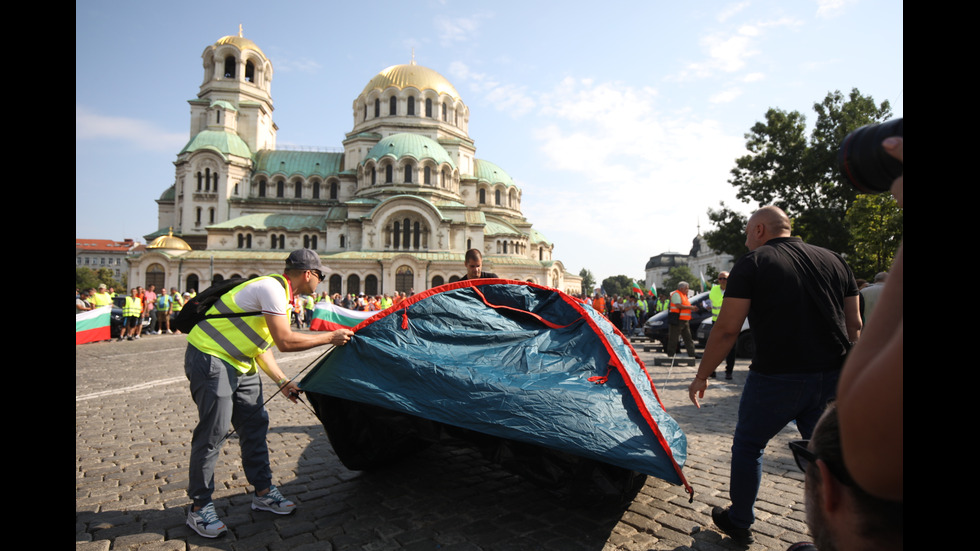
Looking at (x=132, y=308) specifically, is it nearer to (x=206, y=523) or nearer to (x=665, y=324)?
(x=665, y=324)

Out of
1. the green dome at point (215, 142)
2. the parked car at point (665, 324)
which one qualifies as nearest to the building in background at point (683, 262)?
the green dome at point (215, 142)

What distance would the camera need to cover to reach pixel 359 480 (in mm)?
4266

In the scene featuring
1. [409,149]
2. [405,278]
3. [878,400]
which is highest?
[409,149]

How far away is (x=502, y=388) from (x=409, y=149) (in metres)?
47.1

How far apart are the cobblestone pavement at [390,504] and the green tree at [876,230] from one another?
14633mm

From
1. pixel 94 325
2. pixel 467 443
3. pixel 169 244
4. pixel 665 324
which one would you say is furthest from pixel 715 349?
pixel 169 244

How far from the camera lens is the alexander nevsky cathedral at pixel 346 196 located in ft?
144

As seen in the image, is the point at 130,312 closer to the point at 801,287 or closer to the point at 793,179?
the point at 801,287

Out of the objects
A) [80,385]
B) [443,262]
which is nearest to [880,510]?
[80,385]

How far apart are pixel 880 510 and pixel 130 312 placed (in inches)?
823

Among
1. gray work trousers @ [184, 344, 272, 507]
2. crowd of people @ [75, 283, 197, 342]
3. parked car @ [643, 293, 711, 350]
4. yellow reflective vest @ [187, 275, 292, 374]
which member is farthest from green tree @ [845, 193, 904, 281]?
crowd of people @ [75, 283, 197, 342]

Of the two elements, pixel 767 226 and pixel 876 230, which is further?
pixel 876 230

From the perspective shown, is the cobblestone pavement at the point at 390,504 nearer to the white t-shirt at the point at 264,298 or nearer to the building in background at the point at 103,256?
the white t-shirt at the point at 264,298

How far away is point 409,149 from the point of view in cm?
4834
